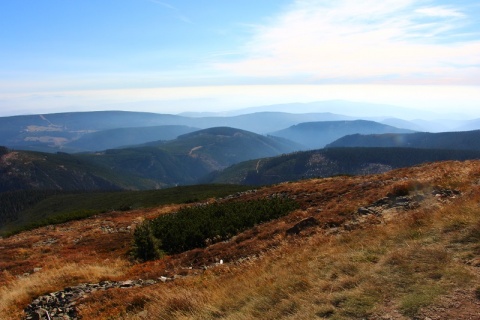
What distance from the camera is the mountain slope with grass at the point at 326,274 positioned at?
6.86m

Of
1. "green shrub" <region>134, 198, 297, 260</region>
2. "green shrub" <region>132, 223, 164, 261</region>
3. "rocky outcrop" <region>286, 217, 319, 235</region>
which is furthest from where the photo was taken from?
"green shrub" <region>134, 198, 297, 260</region>

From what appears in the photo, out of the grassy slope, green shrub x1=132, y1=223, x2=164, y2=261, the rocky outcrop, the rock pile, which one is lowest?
the grassy slope

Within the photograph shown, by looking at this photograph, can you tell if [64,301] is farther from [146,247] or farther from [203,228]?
[203,228]

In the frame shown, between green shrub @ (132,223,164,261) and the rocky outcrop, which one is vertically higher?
the rocky outcrop

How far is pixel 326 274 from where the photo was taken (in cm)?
871

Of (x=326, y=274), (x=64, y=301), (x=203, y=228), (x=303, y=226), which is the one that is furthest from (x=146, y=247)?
(x=326, y=274)

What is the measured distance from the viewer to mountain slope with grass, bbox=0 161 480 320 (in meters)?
6.86

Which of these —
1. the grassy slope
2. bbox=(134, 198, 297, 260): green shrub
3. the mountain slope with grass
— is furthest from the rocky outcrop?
the grassy slope

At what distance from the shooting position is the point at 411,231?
1036cm

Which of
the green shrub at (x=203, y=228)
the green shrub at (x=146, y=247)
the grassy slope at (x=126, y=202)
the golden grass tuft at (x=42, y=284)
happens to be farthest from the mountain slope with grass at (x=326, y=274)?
the grassy slope at (x=126, y=202)

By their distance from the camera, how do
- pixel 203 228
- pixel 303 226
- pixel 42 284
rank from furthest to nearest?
pixel 203 228, pixel 303 226, pixel 42 284

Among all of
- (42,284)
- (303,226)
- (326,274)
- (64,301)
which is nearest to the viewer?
(326,274)

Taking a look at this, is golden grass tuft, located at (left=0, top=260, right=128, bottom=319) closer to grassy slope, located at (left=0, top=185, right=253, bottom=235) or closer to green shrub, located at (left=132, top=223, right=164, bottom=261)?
green shrub, located at (left=132, top=223, right=164, bottom=261)

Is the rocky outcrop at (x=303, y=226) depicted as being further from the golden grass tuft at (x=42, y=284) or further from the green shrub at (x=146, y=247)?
the golden grass tuft at (x=42, y=284)
